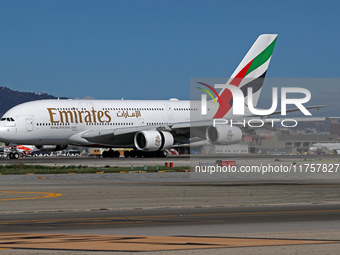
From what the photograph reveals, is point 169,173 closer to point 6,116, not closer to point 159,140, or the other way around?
point 159,140

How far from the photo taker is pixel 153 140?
64.9m

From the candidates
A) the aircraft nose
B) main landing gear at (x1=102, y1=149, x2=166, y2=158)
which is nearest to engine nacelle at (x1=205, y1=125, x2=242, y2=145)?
main landing gear at (x1=102, y1=149, x2=166, y2=158)

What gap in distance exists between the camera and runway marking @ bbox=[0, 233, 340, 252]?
1343cm

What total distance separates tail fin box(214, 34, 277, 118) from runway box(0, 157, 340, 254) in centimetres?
3561

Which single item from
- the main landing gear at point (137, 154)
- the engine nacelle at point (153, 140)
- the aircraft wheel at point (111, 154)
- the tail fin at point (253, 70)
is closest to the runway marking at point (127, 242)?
the engine nacelle at point (153, 140)

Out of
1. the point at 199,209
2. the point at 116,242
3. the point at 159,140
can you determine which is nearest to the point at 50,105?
the point at 159,140

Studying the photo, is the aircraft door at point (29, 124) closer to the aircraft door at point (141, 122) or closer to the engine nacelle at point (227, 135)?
the aircraft door at point (141, 122)

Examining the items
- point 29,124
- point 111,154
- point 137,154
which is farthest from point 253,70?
point 29,124

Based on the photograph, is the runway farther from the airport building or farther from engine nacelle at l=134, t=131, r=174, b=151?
engine nacelle at l=134, t=131, r=174, b=151

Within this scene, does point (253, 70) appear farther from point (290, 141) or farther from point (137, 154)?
point (290, 141)

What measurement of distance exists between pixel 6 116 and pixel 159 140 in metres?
14.5

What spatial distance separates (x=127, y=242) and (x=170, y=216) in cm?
564

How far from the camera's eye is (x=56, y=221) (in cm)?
1852

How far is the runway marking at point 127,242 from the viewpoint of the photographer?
13.4 metres
